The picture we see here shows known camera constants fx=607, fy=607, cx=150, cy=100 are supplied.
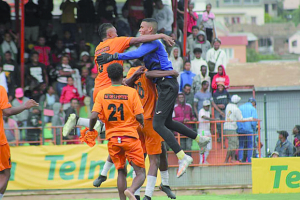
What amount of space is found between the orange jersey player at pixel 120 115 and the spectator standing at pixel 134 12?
1132 cm

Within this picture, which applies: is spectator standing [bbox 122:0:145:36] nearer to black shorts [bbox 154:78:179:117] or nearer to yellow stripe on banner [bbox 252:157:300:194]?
yellow stripe on banner [bbox 252:157:300:194]

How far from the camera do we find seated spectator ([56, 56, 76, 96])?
17845 mm

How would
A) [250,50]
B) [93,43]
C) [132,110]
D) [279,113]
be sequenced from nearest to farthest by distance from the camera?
1. [132,110]
2. [279,113]
3. [93,43]
4. [250,50]

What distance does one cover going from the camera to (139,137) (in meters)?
10.6

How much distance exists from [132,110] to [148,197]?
1.66 m

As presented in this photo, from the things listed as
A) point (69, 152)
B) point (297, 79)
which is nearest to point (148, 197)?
point (69, 152)

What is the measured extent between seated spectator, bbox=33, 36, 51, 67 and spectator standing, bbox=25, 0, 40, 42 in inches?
37.0

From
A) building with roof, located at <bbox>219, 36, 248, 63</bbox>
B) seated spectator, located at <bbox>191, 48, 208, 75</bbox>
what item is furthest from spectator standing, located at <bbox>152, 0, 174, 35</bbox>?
building with roof, located at <bbox>219, 36, 248, 63</bbox>

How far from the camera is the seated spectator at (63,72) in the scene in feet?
58.5

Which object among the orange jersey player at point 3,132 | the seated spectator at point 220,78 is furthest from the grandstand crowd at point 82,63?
the orange jersey player at point 3,132

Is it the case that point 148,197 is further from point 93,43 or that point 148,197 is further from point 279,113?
point 93,43

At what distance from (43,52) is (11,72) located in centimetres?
170

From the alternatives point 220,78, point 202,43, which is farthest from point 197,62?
point 202,43

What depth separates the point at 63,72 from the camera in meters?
18.1
